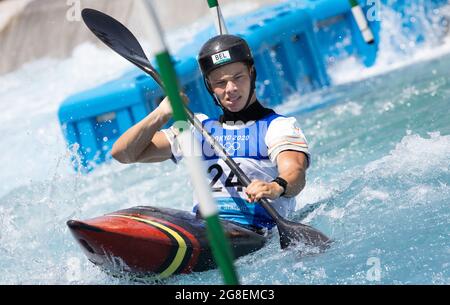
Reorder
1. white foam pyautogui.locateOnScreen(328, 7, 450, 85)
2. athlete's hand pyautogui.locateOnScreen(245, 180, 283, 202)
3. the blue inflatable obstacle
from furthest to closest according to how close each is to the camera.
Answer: white foam pyautogui.locateOnScreen(328, 7, 450, 85), the blue inflatable obstacle, athlete's hand pyautogui.locateOnScreen(245, 180, 283, 202)

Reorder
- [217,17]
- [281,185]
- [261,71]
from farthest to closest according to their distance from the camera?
1. [261,71]
2. [217,17]
3. [281,185]

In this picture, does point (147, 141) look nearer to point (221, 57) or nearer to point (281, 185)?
point (221, 57)

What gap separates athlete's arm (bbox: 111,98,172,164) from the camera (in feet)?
12.4

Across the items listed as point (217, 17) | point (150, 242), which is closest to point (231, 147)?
point (150, 242)

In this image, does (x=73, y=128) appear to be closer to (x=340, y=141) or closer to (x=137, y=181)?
(x=137, y=181)

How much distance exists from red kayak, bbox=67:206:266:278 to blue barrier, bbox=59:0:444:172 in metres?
3.08

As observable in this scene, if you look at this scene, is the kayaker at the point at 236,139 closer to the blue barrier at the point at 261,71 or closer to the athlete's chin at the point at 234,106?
the athlete's chin at the point at 234,106

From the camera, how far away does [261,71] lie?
773 cm

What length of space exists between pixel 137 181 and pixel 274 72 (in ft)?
6.62

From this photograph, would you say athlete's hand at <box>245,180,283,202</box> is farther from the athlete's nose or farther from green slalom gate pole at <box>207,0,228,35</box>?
green slalom gate pole at <box>207,0,228,35</box>

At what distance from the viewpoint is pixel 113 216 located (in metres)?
3.75

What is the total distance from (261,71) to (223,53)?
3.93 meters

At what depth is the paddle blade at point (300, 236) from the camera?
3.74 m

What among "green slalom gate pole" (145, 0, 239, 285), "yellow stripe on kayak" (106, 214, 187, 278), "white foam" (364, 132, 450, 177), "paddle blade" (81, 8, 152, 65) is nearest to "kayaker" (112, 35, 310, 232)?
"yellow stripe on kayak" (106, 214, 187, 278)
